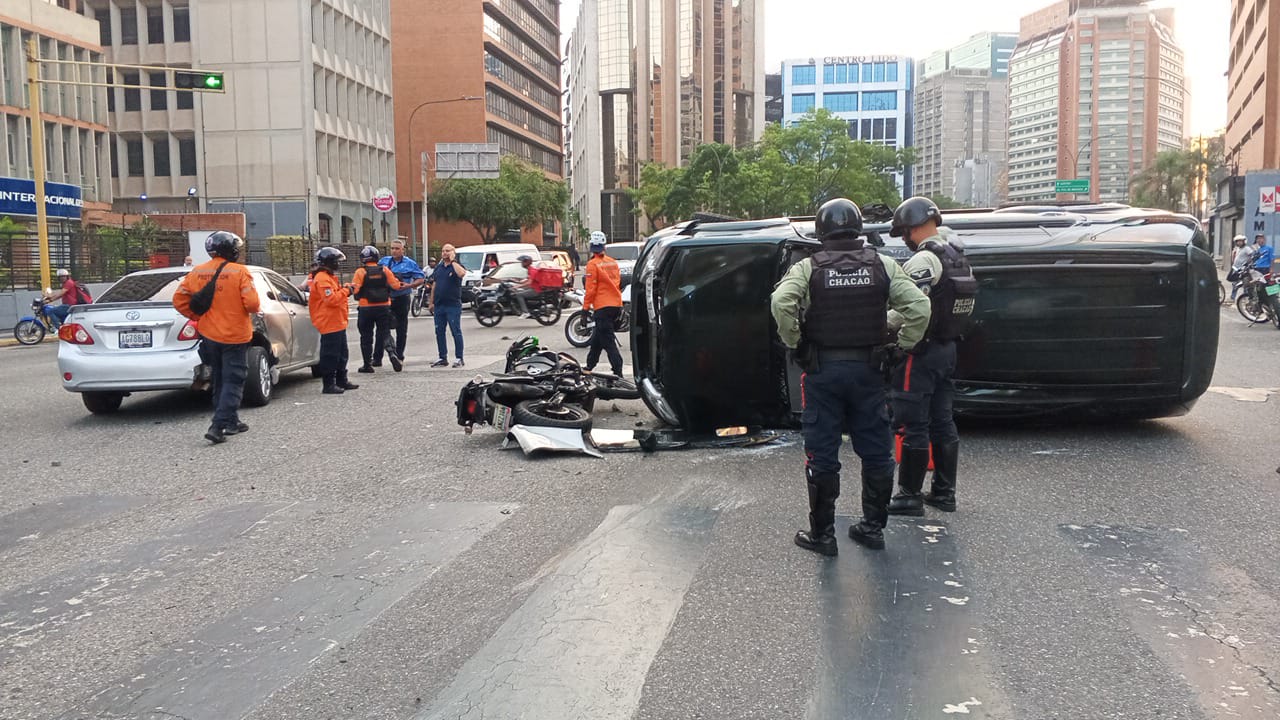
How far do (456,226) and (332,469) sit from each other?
76.4 metres


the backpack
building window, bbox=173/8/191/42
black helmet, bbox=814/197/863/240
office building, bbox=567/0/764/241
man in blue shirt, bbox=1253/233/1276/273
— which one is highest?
office building, bbox=567/0/764/241

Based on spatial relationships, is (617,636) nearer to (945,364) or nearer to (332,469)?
(945,364)

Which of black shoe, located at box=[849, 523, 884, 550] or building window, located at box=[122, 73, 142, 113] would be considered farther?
building window, located at box=[122, 73, 142, 113]

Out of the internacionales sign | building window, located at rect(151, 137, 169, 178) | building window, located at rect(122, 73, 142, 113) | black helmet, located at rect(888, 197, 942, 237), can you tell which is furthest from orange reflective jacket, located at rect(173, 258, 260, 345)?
building window, located at rect(122, 73, 142, 113)

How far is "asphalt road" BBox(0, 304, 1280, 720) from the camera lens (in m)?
3.80

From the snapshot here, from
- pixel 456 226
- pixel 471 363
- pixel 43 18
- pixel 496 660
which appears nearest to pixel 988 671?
pixel 496 660

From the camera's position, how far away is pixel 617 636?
4.32 metres

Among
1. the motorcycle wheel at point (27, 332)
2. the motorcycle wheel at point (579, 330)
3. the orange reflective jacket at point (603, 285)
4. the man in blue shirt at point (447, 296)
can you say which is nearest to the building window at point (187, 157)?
the motorcycle wheel at point (27, 332)

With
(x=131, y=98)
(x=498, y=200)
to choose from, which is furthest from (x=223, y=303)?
(x=498, y=200)

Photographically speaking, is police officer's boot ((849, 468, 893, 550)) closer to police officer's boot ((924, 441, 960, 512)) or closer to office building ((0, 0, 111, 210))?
police officer's boot ((924, 441, 960, 512))

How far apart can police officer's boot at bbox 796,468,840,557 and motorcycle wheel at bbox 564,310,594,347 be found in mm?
13035

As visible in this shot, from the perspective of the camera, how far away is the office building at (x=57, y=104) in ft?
140

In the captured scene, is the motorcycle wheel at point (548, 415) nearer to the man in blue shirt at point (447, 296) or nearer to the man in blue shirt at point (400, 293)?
the man in blue shirt at point (447, 296)

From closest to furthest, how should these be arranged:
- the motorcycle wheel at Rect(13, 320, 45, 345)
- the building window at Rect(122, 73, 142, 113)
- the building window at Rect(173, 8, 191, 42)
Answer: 1. the motorcycle wheel at Rect(13, 320, 45, 345)
2. the building window at Rect(173, 8, 191, 42)
3. the building window at Rect(122, 73, 142, 113)
